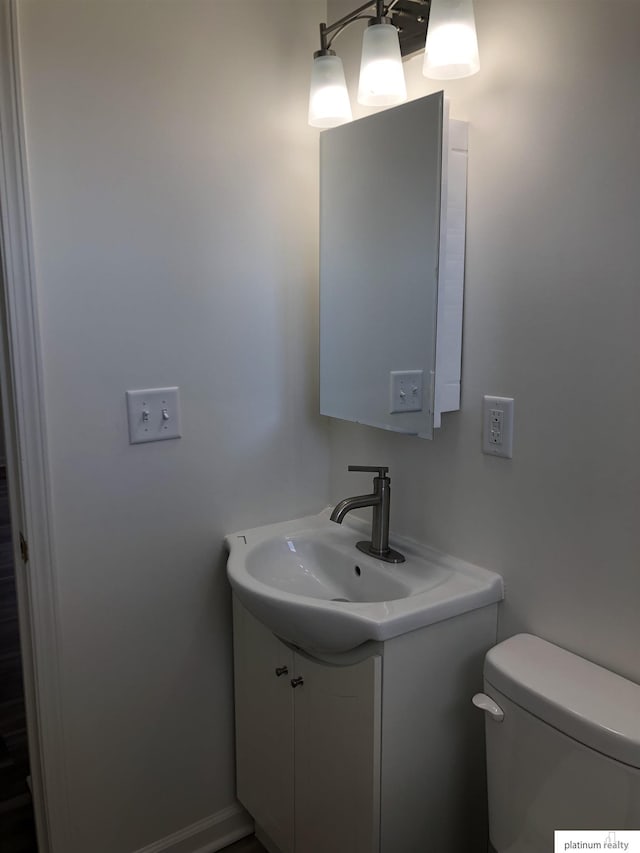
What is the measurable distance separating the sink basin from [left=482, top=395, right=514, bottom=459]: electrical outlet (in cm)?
27

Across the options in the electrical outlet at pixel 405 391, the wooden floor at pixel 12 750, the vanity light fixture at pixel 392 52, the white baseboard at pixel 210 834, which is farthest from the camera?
the wooden floor at pixel 12 750

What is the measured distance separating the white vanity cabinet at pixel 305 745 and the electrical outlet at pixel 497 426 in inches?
18.9

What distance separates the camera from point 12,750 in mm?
2127

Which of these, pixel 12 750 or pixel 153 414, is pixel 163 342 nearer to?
pixel 153 414

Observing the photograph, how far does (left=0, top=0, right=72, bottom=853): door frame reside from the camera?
1269mm

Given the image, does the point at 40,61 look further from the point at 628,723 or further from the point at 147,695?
the point at 628,723

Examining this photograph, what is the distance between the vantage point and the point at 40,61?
1.29 metres

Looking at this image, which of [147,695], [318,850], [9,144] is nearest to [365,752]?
[318,850]

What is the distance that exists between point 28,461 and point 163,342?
0.39 metres

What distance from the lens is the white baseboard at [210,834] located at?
169cm

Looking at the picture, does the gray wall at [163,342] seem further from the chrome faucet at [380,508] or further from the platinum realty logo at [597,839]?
the platinum realty logo at [597,839]

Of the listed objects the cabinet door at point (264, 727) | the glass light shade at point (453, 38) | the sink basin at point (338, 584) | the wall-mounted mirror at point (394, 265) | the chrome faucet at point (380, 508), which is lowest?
the cabinet door at point (264, 727)

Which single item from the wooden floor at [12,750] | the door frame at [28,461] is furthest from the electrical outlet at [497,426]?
the wooden floor at [12,750]

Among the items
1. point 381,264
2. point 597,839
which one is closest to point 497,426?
point 381,264
